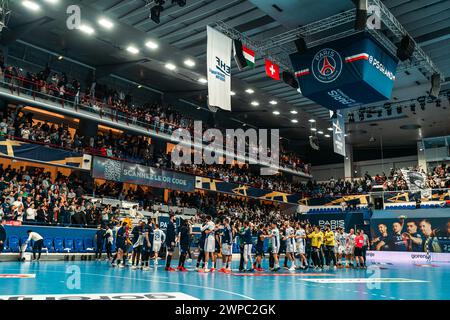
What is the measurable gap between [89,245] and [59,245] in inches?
61.7

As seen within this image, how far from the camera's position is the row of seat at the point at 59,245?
15.7m

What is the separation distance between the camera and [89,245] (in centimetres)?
1858

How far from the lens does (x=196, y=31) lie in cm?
1784

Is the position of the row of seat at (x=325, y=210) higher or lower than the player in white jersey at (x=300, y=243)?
higher

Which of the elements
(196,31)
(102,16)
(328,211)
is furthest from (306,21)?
(328,211)

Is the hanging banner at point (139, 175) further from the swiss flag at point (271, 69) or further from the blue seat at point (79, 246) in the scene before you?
the swiss flag at point (271, 69)

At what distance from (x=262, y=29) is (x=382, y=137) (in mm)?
25380

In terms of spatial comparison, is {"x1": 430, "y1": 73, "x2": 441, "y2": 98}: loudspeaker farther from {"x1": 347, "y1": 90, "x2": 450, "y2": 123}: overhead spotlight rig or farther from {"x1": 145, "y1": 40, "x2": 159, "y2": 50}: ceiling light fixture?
{"x1": 145, "y1": 40, "x2": 159, "y2": 50}: ceiling light fixture

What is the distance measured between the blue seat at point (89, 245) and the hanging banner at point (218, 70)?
9713mm

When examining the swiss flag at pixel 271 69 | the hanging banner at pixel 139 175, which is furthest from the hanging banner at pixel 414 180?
the swiss flag at pixel 271 69

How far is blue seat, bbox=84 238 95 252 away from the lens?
727 inches

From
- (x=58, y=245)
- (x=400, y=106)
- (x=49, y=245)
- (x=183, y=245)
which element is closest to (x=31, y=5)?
(x=49, y=245)

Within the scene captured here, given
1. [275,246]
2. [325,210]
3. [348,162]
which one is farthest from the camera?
[348,162]

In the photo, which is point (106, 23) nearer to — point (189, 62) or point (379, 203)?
point (189, 62)
